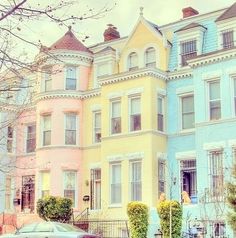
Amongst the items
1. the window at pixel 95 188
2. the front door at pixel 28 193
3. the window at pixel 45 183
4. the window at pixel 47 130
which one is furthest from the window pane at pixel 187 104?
the front door at pixel 28 193

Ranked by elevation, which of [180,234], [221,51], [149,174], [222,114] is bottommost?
[180,234]

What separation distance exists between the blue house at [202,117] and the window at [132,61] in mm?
2293

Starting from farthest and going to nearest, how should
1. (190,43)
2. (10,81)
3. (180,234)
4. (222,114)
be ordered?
(190,43)
(222,114)
(180,234)
(10,81)

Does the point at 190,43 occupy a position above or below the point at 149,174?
above

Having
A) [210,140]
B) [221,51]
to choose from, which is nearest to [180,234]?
[210,140]

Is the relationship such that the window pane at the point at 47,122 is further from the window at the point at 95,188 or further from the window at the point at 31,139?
the window at the point at 95,188

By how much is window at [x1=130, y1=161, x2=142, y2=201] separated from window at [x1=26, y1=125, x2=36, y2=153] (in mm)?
9550

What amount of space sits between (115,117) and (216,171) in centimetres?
770

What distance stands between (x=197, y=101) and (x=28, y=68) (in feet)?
66.4

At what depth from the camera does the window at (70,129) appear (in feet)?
118

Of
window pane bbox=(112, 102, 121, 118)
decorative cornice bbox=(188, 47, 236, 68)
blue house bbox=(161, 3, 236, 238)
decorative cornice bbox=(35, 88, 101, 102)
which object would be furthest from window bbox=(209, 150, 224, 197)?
decorative cornice bbox=(35, 88, 101, 102)

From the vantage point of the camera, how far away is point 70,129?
36.3 m

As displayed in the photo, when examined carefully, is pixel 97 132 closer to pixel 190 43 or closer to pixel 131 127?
pixel 131 127

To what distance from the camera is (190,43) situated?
33250 millimetres
